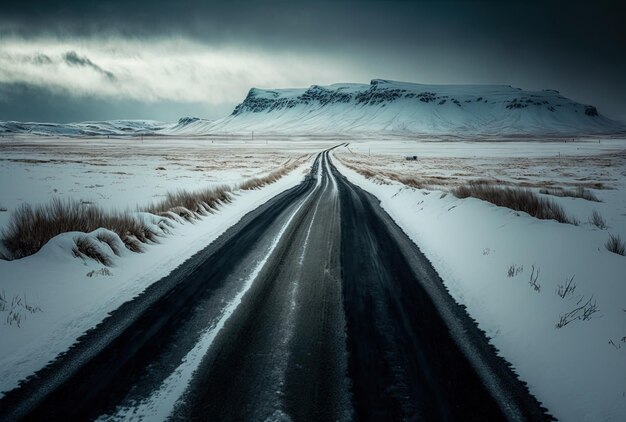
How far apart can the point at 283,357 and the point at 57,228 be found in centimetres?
689

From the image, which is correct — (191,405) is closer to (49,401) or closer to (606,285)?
(49,401)

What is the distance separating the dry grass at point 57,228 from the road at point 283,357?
2.54 m

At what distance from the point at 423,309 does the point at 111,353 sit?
4.13 meters

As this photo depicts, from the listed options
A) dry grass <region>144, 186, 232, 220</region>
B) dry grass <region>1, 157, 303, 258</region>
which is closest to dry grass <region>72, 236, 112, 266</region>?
dry grass <region>1, 157, 303, 258</region>

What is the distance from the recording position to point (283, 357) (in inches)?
151

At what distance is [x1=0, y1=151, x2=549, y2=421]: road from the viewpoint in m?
3.08

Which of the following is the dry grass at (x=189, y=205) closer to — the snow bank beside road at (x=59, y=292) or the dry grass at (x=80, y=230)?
the dry grass at (x=80, y=230)

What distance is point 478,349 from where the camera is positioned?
4.14 m

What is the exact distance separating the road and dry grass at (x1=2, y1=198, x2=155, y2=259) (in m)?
2.54

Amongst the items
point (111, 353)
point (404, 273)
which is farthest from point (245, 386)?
point (404, 273)

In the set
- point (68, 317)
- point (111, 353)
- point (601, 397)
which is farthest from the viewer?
point (68, 317)

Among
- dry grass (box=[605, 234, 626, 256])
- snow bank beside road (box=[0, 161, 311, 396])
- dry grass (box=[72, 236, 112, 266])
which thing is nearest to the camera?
snow bank beside road (box=[0, 161, 311, 396])

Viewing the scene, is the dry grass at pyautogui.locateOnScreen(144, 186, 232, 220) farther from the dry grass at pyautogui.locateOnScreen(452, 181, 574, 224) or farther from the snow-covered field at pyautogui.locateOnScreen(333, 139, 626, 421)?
the dry grass at pyautogui.locateOnScreen(452, 181, 574, 224)

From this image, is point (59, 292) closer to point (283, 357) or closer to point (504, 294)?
point (283, 357)
